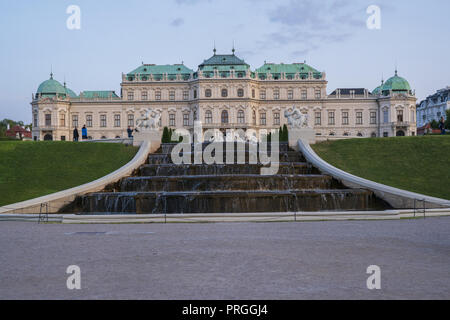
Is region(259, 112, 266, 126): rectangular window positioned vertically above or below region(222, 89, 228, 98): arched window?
Result: below

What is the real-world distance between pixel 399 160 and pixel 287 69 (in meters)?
72.0

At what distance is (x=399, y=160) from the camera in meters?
31.1

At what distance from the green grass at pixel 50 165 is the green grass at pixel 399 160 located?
14.2m

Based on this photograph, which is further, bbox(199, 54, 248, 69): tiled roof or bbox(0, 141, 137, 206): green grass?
bbox(199, 54, 248, 69): tiled roof

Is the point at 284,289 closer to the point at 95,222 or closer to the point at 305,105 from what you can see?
the point at 95,222

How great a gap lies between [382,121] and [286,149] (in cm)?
6910

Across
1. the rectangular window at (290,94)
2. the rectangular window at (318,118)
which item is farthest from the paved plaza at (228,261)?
the rectangular window at (318,118)

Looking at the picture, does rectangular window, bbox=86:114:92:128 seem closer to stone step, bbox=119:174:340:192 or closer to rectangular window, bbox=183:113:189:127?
rectangular window, bbox=183:113:189:127

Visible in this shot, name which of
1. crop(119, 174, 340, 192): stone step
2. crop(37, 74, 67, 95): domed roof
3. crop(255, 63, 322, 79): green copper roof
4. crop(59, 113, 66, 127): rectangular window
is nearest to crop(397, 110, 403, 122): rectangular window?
crop(255, 63, 322, 79): green copper roof

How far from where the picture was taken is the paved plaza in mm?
7457

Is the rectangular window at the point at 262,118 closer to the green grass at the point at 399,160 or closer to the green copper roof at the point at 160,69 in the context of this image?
the green copper roof at the point at 160,69

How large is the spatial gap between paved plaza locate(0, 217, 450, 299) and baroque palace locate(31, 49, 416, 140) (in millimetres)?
81385

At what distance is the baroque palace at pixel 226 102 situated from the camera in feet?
316
